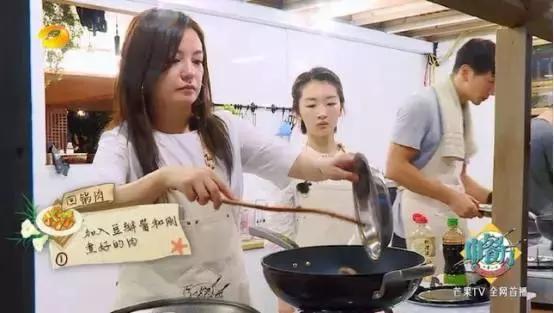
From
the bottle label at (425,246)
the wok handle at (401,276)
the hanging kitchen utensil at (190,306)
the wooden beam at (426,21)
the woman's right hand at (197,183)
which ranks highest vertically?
the wooden beam at (426,21)

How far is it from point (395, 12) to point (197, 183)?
0.76m

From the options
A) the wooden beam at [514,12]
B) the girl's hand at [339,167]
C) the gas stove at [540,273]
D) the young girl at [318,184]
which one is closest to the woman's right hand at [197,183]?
the young girl at [318,184]

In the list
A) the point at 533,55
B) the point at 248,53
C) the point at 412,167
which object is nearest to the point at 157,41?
the point at 248,53

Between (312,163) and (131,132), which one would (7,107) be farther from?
(312,163)

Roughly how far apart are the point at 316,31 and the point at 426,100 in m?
0.37

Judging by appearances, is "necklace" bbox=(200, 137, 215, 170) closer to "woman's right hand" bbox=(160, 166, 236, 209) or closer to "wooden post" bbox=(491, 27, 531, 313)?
"woman's right hand" bbox=(160, 166, 236, 209)

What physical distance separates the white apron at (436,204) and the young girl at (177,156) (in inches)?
19.4

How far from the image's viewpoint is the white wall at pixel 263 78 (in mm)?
1156

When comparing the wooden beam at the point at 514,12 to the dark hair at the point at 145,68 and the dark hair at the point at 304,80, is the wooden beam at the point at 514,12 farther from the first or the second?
the dark hair at the point at 145,68

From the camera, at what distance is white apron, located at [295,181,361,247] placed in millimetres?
1472

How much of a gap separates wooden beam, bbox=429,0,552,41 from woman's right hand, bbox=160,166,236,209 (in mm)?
657

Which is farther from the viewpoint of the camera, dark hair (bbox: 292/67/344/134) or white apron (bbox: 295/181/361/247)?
dark hair (bbox: 292/67/344/134)

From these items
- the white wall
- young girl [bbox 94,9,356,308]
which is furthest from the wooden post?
young girl [bbox 94,9,356,308]

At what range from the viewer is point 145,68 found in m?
1.30
